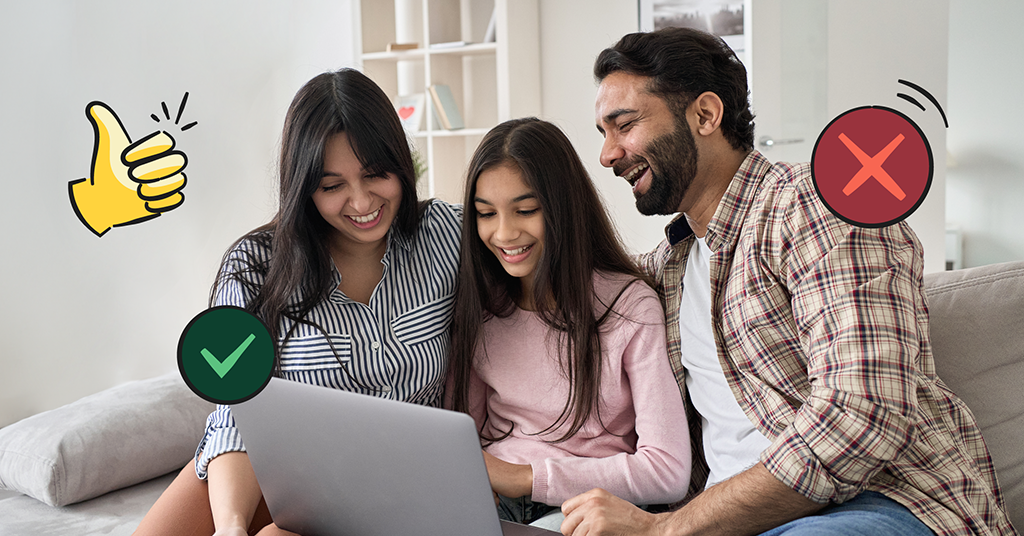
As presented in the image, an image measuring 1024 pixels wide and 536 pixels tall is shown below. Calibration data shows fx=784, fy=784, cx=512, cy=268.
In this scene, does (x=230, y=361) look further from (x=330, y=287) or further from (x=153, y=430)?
(x=153, y=430)

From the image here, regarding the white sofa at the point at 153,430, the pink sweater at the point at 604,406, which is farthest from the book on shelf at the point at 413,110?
the pink sweater at the point at 604,406

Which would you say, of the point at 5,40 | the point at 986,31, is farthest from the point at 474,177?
the point at 986,31

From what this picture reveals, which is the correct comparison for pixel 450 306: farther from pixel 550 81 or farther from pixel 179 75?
pixel 550 81

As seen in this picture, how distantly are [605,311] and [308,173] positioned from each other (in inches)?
21.0

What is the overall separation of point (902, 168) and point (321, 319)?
35.9 inches

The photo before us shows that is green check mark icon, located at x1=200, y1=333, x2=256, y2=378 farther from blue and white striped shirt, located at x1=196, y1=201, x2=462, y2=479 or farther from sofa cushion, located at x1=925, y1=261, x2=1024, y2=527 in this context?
sofa cushion, located at x1=925, y1=261, x2=1024, y2=527

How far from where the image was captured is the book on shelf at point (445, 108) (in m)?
3.87

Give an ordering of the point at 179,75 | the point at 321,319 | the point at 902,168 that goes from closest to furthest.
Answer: the point at 902,168 < the point at 321,319 < the point at 179,75

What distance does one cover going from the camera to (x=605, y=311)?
1324 millimetres

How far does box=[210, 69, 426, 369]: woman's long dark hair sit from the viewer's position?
123cm

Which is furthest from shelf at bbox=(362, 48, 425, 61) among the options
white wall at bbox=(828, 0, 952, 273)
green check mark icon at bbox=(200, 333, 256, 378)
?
green check mark icon at bbox=(200, 333, 256, 378)

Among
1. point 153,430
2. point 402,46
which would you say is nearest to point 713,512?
point 153,430

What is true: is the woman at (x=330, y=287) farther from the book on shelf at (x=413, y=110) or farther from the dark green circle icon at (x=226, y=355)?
the book on shelf at (x=413, y=110)

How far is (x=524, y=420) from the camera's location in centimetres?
136
